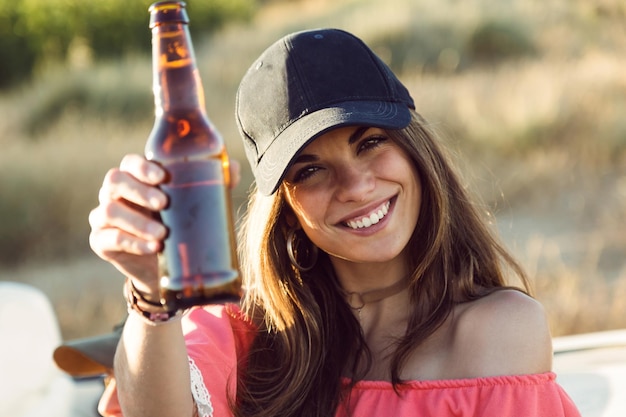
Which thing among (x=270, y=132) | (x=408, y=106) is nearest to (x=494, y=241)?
(x=408, y=106)

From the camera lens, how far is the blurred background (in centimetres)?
735

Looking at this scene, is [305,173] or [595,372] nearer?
[305,173]

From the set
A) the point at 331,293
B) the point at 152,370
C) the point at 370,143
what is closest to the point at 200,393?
the point at 152,370

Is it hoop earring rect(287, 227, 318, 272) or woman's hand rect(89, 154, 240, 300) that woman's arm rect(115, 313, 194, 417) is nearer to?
woman's hand rect(89, 154, 240, 300)

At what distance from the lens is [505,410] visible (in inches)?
83.6

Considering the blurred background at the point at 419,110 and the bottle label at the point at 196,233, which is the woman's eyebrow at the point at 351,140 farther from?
the blurred background at the point at 419,110

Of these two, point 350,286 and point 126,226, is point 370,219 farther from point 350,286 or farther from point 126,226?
point 126,226

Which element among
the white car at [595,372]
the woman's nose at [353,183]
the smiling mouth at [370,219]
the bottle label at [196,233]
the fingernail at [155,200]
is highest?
the fingernail at [155,200]

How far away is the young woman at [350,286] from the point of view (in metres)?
2.16

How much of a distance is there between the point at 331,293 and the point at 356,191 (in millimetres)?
490

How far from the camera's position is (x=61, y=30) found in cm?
1314

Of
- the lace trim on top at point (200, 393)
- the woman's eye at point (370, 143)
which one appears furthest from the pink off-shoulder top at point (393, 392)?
the woman's eye at point (370, 143)

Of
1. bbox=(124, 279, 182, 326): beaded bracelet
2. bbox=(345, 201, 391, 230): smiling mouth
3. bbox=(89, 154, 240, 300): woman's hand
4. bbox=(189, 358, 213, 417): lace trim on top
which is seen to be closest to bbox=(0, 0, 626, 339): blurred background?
bbox=(345, 201, 391, 230): smiling mouth

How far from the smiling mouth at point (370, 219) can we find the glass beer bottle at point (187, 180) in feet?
2.13
